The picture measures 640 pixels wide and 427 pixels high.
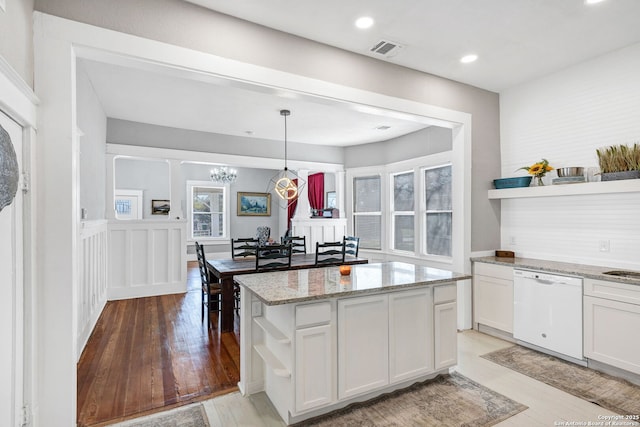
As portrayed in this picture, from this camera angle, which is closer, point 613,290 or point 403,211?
point 613,290

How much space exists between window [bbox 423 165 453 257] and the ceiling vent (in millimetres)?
2492

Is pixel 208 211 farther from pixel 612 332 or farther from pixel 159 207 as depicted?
pixel 612 332

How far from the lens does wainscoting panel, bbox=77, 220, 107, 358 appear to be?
3168 mm

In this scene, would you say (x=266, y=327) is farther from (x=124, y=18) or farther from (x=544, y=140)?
(x=544, y=140)

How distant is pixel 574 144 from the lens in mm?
3436

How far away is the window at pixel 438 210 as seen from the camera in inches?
202

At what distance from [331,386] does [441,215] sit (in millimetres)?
3769

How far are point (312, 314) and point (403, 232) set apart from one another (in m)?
4.25

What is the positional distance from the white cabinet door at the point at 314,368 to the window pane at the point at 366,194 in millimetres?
4556

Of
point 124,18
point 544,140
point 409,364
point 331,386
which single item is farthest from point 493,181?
point 124,18

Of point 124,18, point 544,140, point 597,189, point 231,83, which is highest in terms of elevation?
point 124,18

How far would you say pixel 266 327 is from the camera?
2.35 metres

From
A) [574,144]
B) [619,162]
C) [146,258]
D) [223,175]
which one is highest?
[223,175]

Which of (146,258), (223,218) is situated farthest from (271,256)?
(223,218)
